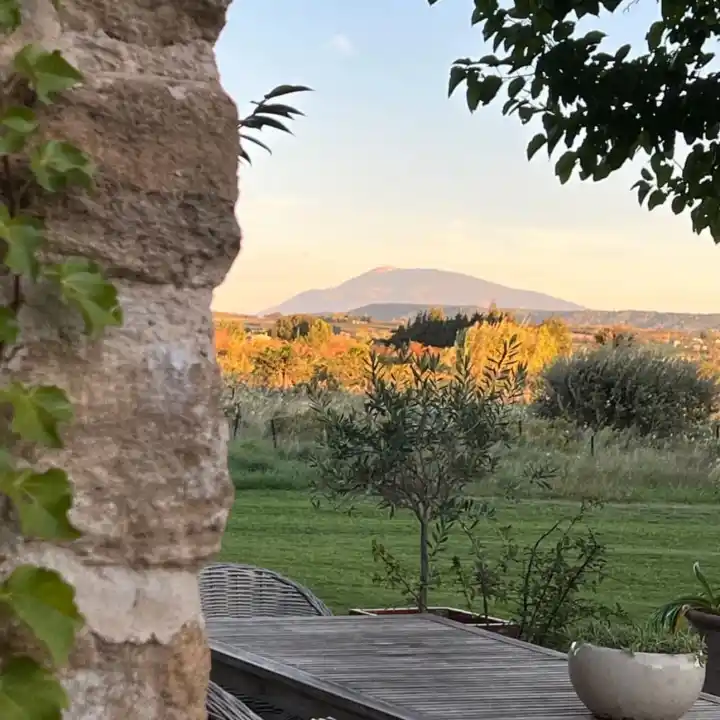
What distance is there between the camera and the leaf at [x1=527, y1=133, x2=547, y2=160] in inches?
141

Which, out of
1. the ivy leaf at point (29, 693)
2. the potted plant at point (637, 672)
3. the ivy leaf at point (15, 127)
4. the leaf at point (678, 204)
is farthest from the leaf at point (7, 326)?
the leaf at point (678, 204)

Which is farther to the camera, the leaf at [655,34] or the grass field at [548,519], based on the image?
the grass field at [548,519]

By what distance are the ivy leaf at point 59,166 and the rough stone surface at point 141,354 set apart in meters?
0.02

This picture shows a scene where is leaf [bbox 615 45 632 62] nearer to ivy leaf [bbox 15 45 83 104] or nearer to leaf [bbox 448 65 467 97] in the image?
leaf [bbox 448 65 467 97]

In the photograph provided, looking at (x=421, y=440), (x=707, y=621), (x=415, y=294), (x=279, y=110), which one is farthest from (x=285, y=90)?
(x=415, y=294)

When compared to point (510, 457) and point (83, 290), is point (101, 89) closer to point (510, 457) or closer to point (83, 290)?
point (83, 290)

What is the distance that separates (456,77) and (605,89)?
0.44 m

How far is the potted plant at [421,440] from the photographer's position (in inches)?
184

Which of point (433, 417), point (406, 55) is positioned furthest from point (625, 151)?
point (406, 55)

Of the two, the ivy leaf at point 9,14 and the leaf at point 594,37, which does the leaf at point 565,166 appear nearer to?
the leaf at point 594,37

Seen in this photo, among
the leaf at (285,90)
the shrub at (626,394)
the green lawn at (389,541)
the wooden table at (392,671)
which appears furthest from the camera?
the shrub at (626,394)

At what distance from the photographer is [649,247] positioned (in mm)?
15898

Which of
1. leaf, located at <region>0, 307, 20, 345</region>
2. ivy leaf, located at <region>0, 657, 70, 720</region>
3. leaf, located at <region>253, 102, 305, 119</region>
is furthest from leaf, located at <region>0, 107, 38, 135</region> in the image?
leaf, located at <region>253, 102, 305, 119</region>

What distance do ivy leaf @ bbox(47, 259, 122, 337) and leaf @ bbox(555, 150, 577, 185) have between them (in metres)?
2.88
